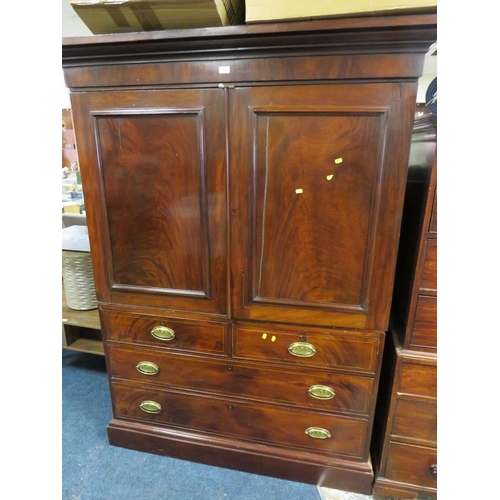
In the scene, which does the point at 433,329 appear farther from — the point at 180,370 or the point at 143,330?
the point at 143,330

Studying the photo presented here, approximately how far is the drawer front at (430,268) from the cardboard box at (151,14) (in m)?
0.91

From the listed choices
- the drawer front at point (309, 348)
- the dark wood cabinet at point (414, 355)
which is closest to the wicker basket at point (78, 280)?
the drawer front at point (309, 348)

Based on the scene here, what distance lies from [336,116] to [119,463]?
1.61m

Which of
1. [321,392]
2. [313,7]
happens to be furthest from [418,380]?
[313,7]

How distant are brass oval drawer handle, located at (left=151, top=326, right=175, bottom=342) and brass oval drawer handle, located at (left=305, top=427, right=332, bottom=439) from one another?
2.13 feet

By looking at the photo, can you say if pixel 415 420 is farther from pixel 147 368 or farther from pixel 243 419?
pixel 147 368

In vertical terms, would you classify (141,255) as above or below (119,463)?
above

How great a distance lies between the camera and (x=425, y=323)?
1013mm

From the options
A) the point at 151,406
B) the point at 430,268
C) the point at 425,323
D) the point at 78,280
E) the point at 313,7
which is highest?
the point at 313,7

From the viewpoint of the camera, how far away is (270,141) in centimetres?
96

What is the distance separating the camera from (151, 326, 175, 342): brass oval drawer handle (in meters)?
1.23

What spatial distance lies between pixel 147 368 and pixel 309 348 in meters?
0.69

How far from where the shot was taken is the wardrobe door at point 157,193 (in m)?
1.00
